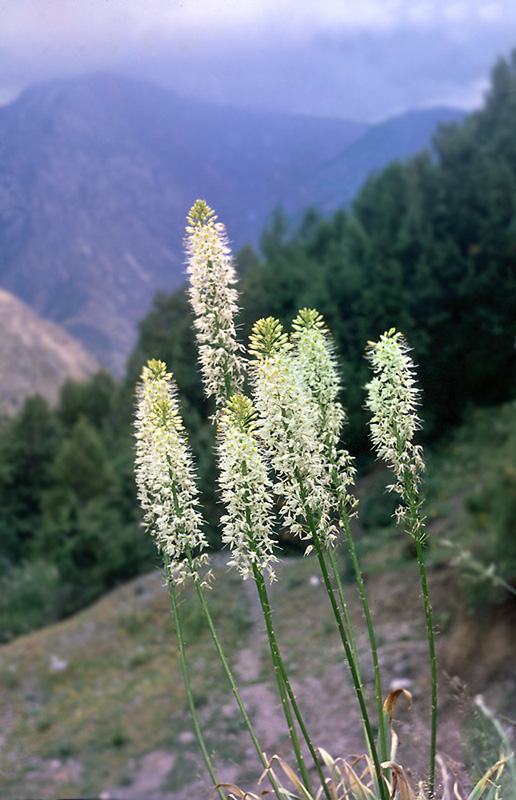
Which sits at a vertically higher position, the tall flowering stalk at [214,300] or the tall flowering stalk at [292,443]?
the tall flowering stalk at [214,300]

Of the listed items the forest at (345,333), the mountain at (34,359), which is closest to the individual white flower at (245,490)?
the forest at (345,333)

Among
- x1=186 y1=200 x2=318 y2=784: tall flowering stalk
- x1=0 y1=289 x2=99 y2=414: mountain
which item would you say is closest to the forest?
x1=0 y1=289 x2=99 y2=414: mountain

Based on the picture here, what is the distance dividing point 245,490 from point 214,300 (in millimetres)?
465

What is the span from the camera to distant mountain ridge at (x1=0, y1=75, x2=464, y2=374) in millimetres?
3074

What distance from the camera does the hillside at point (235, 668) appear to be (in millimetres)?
4215

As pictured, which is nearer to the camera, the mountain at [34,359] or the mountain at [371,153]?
the mountain at [34,359]

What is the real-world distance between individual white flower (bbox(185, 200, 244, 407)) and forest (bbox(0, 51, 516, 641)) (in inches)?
164

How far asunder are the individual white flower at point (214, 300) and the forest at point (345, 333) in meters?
4.16

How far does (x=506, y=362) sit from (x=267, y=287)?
2.61 metres

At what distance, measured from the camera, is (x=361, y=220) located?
25.2 feet

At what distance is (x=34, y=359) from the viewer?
675cm

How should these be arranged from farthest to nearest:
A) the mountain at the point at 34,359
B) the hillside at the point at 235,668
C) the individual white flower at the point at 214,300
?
the mountain at the point at 34,359, the hillside at the point at 235,668, the individual white flower at the point at 214,300

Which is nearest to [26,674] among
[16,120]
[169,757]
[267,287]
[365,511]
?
[169,757]

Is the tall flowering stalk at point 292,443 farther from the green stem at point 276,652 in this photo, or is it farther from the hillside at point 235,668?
the hillside at point 235,668
